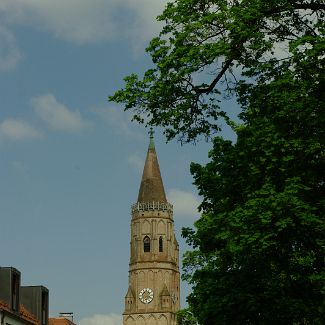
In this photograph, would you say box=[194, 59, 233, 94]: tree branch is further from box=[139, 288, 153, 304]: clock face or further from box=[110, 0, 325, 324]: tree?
box=[139, 288, 153, 304]: clock face

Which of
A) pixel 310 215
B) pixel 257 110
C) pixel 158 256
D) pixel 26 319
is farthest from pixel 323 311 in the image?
pixel 158 256

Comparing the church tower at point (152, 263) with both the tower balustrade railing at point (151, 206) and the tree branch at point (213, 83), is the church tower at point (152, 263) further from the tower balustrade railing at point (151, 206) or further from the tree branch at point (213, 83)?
the tree branch at point (213, 83)

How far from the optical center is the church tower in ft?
389

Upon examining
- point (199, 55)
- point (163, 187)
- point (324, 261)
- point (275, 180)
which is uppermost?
point (163, 187)

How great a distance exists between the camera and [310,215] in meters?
18.2

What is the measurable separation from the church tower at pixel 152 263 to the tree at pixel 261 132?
9851cm

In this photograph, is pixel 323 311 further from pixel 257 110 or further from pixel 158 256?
pixel 158 256

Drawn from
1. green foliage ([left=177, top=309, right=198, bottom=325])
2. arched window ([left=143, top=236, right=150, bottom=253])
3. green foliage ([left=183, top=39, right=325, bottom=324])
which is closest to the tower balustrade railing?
arched window ([left=143, top=236, right=150, bottom=253])

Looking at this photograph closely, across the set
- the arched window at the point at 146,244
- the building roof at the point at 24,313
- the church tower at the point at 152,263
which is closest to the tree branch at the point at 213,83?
the building roof at the point at 24,313

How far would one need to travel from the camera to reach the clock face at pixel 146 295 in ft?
392

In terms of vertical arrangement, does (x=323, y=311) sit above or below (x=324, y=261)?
below

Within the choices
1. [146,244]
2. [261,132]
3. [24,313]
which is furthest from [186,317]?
[146,244]

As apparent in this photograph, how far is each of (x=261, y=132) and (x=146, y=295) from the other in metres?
102

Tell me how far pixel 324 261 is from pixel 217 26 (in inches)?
256
